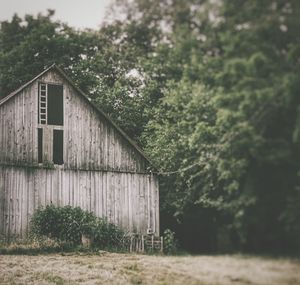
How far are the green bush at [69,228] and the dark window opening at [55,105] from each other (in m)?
3.09

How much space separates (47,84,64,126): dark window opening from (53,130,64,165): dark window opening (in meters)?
0.36

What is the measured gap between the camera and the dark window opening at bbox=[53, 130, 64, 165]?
19.2 meters

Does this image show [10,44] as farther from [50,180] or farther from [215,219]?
[215,219]

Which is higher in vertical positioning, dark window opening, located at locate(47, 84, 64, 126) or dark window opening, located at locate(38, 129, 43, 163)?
dark window opening, located at locate(47, 84, 64, 126)

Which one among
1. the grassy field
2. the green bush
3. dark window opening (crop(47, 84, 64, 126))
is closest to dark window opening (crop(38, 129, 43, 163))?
dark window opening (crop(47, 84, 64, 126))

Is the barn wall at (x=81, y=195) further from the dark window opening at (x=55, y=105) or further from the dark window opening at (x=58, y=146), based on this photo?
the dark window opening at (x=55, y=105)

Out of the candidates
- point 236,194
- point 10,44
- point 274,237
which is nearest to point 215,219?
point 236,194

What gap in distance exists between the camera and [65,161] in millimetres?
19266

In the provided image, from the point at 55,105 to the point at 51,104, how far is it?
0.14m

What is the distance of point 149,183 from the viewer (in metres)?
20.6

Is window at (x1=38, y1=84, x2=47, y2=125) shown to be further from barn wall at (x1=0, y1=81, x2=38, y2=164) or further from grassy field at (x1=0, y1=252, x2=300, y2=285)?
grassy field at (x1=0, y1=252, x2=300, y2=285)

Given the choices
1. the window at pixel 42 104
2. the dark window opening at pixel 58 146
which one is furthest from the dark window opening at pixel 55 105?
Result: the dark window opening at pixel 58 146

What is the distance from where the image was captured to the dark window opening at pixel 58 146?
19.2 metres

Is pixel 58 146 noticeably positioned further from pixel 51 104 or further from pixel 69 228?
pixel 69 228
